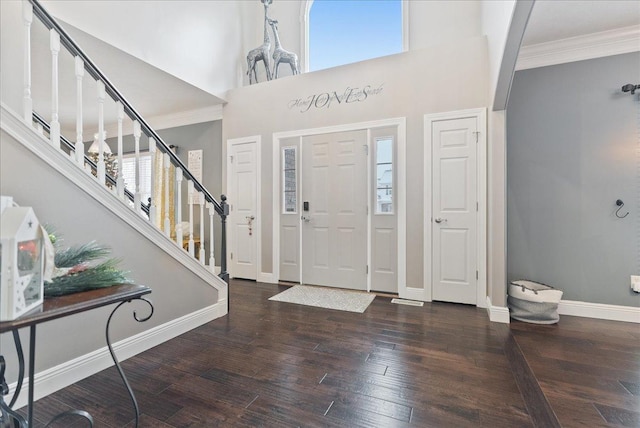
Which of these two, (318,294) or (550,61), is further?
(318,294)

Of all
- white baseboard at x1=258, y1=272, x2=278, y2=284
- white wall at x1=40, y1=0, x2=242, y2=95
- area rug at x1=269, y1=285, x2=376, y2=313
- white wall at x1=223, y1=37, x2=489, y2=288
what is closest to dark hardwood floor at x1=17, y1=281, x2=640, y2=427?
area rug at x1=269, y1=285, x2=376, y2=313

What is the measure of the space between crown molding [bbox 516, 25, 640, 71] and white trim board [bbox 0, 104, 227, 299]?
388 centimetres

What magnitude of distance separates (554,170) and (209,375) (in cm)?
365

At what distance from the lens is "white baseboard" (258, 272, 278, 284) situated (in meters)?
4.20

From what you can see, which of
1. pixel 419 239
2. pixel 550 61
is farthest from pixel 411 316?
pixel 550 61

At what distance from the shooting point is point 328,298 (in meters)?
3.47

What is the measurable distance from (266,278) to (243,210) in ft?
3.54

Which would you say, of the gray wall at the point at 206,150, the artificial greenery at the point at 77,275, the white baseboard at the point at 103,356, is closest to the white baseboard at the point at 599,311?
the white baseboard at the point at 103,356

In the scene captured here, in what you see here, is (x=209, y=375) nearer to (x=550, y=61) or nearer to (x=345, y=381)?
(x=345, y=381)

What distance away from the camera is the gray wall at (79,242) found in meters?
1.52

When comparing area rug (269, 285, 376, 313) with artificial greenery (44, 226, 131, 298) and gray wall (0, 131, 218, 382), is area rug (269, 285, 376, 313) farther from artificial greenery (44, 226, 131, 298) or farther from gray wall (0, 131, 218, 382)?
artificial greenery (44, 226, 131, 298)

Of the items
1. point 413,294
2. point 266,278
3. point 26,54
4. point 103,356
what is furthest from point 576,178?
point 26,54

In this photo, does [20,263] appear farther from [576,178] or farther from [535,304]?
[576,178]

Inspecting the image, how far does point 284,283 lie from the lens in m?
4.14
